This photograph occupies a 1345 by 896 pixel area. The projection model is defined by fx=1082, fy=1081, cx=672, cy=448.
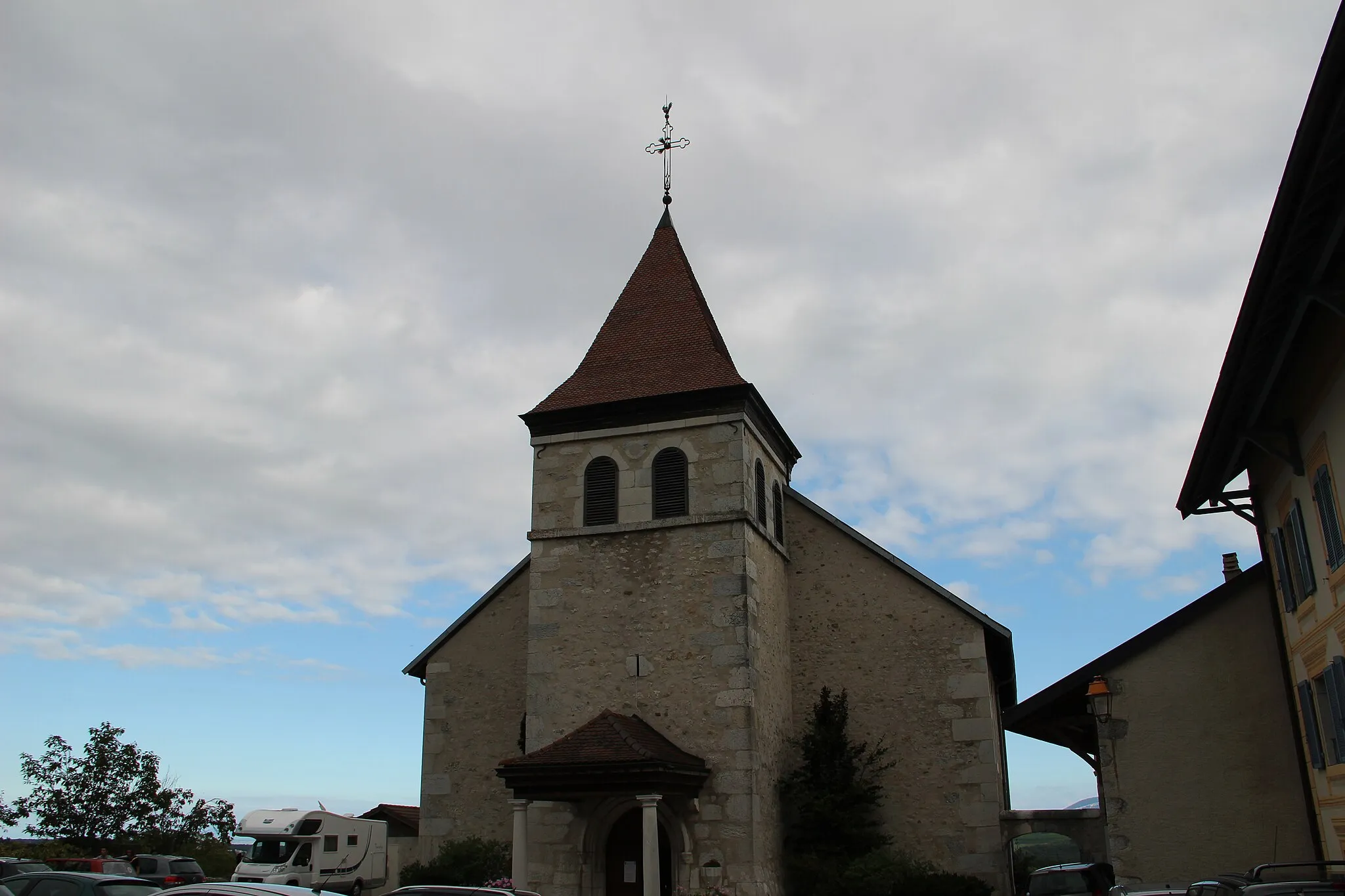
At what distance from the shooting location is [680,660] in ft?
59.8

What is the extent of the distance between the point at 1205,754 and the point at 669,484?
31.1 feet

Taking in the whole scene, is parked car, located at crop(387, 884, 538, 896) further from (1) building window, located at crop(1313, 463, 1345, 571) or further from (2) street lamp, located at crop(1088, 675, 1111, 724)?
(1) building window, located at crop(1313, 463, 1345, 571)

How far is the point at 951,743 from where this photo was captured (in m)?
19.2

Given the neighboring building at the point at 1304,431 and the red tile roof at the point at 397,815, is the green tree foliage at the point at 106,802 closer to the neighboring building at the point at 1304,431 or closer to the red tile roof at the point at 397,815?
the red tile roof at the point at 397,815

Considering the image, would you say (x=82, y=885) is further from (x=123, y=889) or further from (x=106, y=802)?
(x=106, y=802)

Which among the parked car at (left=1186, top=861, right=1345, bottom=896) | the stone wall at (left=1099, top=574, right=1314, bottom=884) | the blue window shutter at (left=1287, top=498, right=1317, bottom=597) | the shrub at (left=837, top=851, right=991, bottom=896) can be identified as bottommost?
the shrub at (left=837, top=851, right=991, bottom=896)

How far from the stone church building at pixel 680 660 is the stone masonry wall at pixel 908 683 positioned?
0.12 ft

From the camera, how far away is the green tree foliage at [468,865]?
751 inches

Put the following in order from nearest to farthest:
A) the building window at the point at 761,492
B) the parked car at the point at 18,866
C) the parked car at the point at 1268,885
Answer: the parked car at the point at 1268,885 < the parked car at the point at 18,866 < the building window at the point at 761,492

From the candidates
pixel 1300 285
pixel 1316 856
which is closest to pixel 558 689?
pixel 1316 856

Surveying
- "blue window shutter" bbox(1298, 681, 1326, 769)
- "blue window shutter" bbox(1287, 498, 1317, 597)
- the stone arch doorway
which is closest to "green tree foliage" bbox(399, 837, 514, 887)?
the stone arch doorway

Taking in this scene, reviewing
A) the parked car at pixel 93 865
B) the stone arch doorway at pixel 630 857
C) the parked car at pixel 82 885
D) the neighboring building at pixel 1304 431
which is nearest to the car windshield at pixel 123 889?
the parked car at pixel 82 885

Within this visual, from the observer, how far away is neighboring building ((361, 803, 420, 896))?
2225 centimetres

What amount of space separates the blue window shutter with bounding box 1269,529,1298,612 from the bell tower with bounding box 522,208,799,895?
25.9 feet
